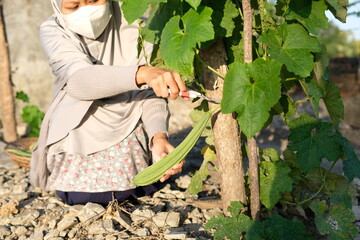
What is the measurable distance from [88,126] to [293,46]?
1332 mm

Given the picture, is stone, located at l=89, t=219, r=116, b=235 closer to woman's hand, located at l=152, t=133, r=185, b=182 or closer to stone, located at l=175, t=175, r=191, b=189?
woman's hand, located at l=152, t=133, r=185, b=182

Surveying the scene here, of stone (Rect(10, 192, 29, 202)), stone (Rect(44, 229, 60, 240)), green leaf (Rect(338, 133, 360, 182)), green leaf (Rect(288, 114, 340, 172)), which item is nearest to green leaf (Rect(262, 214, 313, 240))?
green leaf (Rect(288, 114, 340, 172))

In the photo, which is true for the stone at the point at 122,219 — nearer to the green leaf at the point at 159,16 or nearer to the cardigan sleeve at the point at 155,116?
the cardigan sleeve at the point at 155,116

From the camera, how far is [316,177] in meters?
2.37

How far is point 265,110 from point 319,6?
55 cm

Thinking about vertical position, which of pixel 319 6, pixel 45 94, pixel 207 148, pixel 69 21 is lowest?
pixel 45 94

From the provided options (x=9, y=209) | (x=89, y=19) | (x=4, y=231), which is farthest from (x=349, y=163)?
(x=9, y=209)

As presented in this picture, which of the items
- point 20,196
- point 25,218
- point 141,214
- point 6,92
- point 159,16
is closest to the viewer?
point 159,16

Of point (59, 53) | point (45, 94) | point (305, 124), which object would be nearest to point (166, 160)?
point (305, 124)

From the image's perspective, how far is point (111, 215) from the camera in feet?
8.13

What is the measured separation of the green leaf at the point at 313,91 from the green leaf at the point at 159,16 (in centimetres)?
58

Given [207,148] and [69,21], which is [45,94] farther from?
[207,148]

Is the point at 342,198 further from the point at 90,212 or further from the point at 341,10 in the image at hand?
the point at 90,212

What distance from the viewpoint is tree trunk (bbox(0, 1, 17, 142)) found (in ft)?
15.6
